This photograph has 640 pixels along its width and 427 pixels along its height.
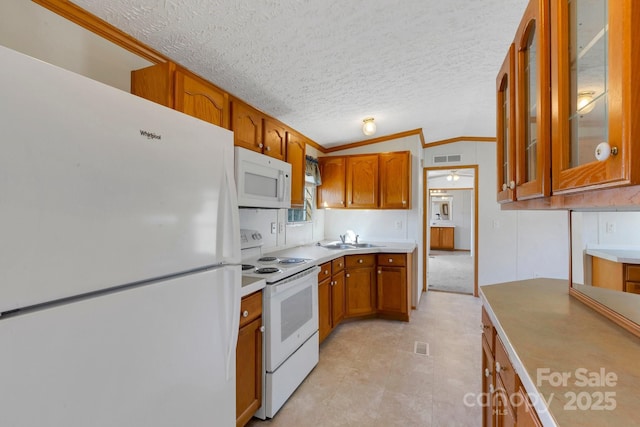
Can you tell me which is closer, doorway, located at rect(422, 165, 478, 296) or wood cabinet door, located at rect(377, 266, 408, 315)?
wood cabinet door, located at rect(377, 266, 408, 315)

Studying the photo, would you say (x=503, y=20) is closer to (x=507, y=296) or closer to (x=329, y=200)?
(x=507, y=296)

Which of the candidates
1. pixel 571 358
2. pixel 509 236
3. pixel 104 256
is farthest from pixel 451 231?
pixel 104 256

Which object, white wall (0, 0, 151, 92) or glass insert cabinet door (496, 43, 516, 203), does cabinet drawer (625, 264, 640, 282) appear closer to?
glass insert cabinet door (496, 43, 516, 203)

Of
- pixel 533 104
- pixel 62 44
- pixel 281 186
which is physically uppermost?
pixel 62 44

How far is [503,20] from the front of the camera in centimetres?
164

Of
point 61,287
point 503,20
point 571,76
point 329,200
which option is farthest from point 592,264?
point 329,200

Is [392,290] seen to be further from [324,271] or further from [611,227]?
[611,227]

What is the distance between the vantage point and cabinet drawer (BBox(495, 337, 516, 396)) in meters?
0.93

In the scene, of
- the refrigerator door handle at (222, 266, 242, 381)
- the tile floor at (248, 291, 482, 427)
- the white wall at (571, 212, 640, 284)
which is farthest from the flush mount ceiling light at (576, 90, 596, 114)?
the tile floor at (248, 291, 482, 427)

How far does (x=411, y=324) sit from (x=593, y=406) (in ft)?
9.29

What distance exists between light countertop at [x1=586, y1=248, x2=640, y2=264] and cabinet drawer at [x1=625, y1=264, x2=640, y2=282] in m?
0.02

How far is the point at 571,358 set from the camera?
82 cm

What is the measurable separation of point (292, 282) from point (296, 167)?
1.29m

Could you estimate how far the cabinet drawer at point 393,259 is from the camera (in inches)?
130
